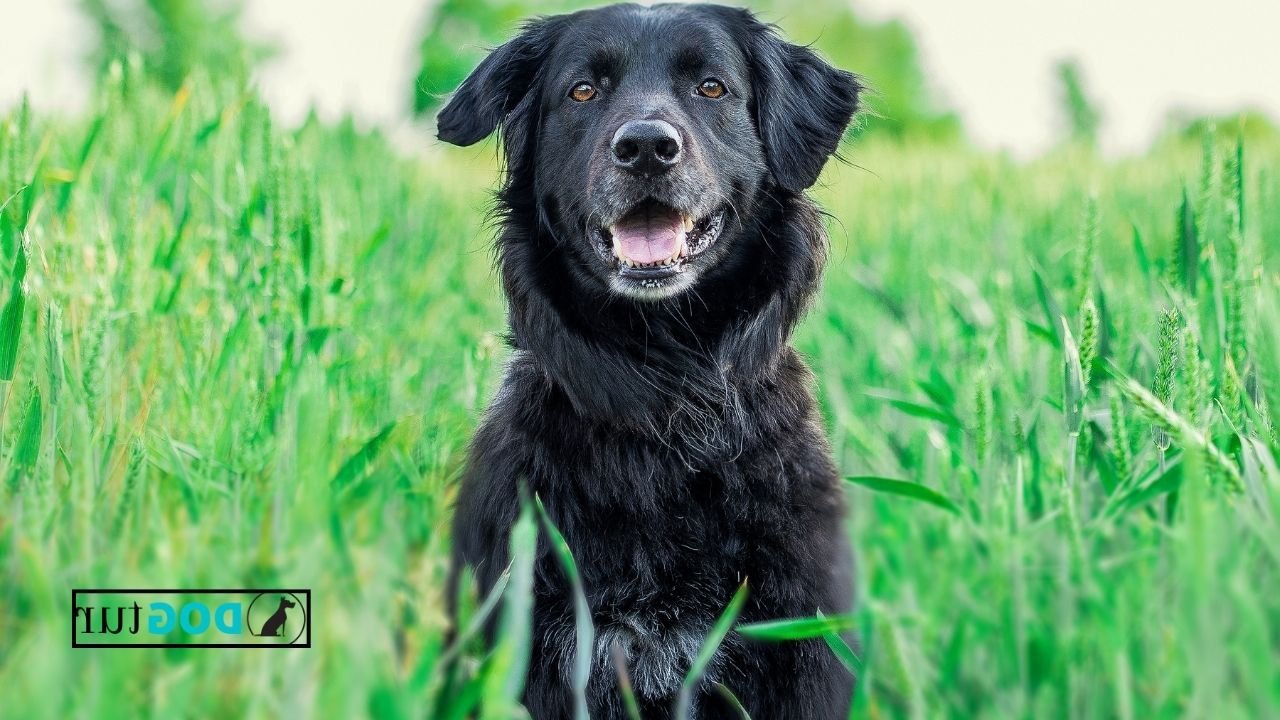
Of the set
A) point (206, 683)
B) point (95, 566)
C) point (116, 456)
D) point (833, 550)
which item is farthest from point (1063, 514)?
point (116, 456)

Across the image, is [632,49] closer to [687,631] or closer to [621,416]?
[621,416]

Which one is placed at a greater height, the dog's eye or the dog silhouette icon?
the dog's eye

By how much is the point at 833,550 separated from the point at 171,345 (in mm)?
1852

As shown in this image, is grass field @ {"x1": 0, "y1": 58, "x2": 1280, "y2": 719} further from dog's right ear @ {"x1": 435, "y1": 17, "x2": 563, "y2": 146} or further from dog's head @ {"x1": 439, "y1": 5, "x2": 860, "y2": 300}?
dog's right ear @ {"x1": 435, "y1": 17, "x2": 563, "y2": 146}

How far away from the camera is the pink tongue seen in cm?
276

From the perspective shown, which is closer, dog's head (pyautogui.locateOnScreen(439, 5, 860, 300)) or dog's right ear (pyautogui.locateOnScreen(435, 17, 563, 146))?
dog's head (pyautogui.locateOnScreen(439, 5, 860, 300))

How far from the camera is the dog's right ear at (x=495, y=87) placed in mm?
3174

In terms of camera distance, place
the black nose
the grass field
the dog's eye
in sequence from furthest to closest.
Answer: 1. the dog's eye
2. the black nose
3. the grass field

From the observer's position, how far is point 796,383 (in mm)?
2787

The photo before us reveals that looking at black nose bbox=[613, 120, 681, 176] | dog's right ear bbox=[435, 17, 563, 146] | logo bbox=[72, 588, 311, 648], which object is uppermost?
dog's right ear bbox=[435, 17, 563, 146]

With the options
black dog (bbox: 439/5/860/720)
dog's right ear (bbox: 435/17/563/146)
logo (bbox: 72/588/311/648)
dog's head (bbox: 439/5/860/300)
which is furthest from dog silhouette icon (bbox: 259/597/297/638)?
dog's right ear (bbox: 435/17/563/146)

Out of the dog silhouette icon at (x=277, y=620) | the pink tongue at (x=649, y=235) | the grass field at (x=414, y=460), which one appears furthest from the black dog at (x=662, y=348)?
the dog silhouette icon at (x=277, y=620)

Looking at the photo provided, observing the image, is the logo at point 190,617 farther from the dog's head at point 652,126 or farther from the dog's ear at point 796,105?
the dog's ear at point 796,105

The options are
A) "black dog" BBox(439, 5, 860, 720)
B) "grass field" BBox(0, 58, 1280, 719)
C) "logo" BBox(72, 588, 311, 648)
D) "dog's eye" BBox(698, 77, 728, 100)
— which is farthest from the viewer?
"dog's eye" BBox(698, 77, 728, 100)
